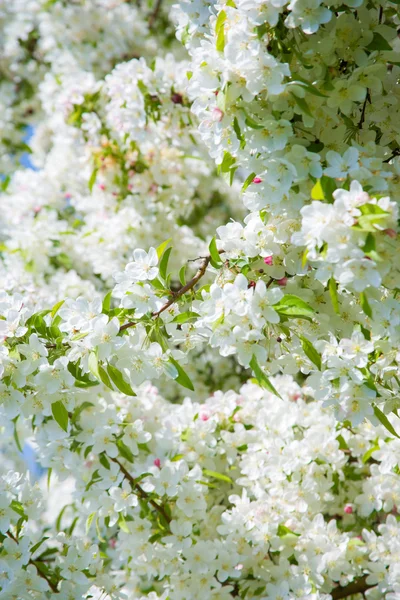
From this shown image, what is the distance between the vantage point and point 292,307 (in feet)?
4.73

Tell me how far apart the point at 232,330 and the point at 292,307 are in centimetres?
16

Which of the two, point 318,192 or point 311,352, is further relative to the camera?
point 311,352

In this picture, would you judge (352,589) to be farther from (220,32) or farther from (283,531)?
(220,32)

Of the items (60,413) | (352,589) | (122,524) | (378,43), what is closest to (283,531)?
(352,589)

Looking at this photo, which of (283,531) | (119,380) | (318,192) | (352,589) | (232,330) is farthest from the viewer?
(352,589)

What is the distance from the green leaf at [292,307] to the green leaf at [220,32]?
642mm

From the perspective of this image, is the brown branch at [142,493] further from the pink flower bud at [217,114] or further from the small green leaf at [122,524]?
the pink flower bud at [217,114]

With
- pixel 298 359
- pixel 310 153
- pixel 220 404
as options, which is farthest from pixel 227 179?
pixel 220 404

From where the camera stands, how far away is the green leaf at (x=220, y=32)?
4.89ft

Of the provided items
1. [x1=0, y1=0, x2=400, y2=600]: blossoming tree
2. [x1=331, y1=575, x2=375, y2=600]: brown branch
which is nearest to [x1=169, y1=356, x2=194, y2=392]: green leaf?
[x1=0, y1=0, x2=400, y2=600]: blossoming tree

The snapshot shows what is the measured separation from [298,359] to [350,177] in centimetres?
56

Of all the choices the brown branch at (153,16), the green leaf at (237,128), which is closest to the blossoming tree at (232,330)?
the green leaf at (237,128)

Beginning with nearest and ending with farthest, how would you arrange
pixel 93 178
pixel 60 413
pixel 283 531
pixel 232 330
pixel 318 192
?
pixel 318 192 → pixel 232 330 → pixel 60 413 → pixel 283 531 → pixel 93 178

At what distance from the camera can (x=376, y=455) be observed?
2.16 metres
